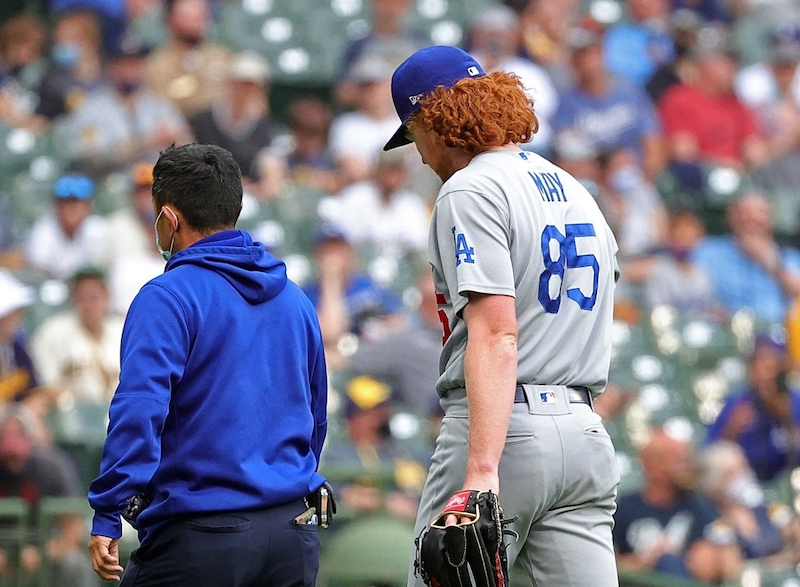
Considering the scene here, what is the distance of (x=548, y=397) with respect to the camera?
2.99m

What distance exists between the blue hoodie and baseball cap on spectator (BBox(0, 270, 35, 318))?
14.5 feet

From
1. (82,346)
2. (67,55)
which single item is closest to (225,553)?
(82,346)

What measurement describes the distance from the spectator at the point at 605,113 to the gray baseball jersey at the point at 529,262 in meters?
7.45

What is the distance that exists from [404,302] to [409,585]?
5.72 meters

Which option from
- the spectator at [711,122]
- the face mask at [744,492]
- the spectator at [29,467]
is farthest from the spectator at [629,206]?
the spectator at [29,467]

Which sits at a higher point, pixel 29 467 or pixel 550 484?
pixel 550 484

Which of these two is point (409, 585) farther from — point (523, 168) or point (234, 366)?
point (523, 168)

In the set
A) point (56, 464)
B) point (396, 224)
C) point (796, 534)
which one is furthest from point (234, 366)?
point (396, 224)

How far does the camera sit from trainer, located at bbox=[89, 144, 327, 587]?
9.39 feet

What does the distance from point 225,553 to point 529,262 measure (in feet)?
3.01

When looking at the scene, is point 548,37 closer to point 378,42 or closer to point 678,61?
point 678,61

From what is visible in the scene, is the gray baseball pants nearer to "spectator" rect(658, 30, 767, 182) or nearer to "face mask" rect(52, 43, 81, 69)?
"face mask" rect(52, 43, 81, 69)

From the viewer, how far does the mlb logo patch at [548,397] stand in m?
2.98

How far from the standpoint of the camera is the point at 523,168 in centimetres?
306
